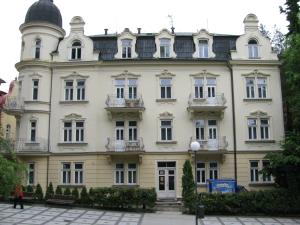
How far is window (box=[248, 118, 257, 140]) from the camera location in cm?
3238

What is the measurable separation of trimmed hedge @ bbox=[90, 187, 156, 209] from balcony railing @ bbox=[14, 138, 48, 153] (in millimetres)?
7180

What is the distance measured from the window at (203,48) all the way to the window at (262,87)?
457cm

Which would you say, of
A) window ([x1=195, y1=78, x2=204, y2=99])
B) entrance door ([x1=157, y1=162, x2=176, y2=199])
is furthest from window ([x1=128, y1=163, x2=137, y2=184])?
window ([x1=195, y1=78, x2=204, y2=99])

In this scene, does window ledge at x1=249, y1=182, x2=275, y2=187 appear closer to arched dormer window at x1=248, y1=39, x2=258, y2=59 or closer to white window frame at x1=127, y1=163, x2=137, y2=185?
white window frame at x1=127, y1=163, x2=137, y2=185

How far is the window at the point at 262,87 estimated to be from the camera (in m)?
32.9

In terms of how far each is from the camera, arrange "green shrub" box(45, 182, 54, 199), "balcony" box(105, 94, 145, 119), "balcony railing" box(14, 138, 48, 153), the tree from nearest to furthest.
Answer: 1. the tree
2. "green shrub" box(45, 182, 54, 199)
3. "balcony railing" box(14, 138, 48, 153)
4. "balcony" box(105, 94, 145, 119)

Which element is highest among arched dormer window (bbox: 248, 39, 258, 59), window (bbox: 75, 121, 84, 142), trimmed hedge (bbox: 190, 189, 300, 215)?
arched dormer window (bbox: 248, 39, 258, 59)

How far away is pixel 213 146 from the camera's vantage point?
3134cm

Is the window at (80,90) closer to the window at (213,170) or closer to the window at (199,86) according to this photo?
the window at (199,86)

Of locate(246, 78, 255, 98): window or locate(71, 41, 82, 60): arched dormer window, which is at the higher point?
locate(71, 41, 82, 60): arched dormer window

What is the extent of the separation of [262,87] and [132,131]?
10572mm

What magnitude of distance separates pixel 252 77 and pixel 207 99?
4.09 metres

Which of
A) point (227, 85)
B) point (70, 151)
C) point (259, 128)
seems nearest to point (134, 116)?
point (70, 151)

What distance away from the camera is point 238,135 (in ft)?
106
